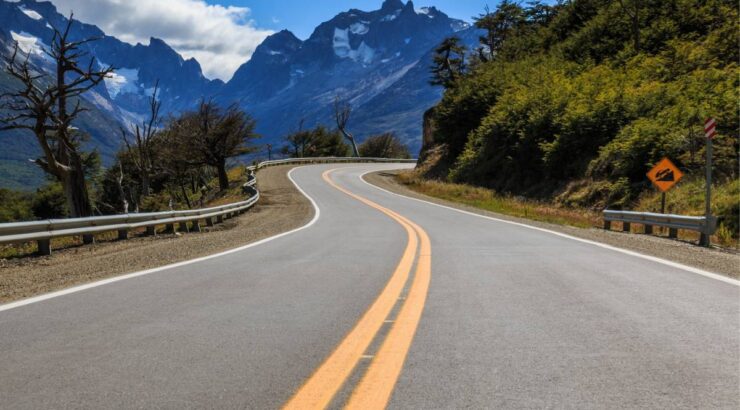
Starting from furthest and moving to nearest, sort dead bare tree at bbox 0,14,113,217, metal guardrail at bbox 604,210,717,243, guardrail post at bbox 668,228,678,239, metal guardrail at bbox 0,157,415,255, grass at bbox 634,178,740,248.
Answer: dead bare tree at bbox 0,14,113,217 < grass at bbox 634,178,740,248 < guardrail post at bbox 668,228,678,239 < metal guardrail at bbox 604,210,717,243 < metal guardrail at bbox 0,157,415,255

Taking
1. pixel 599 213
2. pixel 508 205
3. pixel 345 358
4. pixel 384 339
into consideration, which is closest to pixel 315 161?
pixel 508 205

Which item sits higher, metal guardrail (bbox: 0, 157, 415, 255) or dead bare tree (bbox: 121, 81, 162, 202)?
dead bare tree (bbox: 121, 81, 162, 202)

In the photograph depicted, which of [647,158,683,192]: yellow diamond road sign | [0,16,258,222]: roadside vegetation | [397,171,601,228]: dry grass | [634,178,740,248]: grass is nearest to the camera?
[634,178,740,248]: grass

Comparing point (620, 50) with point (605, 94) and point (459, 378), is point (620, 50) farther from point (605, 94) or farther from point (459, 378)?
point (459, 378)

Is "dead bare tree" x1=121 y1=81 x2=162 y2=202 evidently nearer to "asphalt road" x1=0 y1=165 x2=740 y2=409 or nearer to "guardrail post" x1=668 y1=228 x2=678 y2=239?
"guardrail post" x1=668 y1=228 x2=678 y2=239

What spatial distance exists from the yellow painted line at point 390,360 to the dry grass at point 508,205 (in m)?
13.7

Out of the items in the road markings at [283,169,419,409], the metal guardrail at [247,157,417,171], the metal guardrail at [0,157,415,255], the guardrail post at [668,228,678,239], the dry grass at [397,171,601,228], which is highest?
the metal guardrail at [247,157,417,171]

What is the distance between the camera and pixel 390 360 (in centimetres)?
350

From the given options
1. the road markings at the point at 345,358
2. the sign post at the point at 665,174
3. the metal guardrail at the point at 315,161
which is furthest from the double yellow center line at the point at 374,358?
the metal guardrail at the point at 315,161

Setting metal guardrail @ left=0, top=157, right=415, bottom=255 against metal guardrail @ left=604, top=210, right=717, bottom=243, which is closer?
metal guardrail @ left=0, top=157, right=415, bottom=255

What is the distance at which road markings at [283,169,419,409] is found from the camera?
2887mm

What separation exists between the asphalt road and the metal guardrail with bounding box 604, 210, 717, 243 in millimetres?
4892

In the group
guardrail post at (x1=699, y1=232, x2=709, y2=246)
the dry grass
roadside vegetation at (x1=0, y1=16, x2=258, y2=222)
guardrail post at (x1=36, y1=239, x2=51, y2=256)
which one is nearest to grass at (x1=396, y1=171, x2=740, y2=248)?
the dry grass

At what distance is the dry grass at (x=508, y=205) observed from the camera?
20.1m
